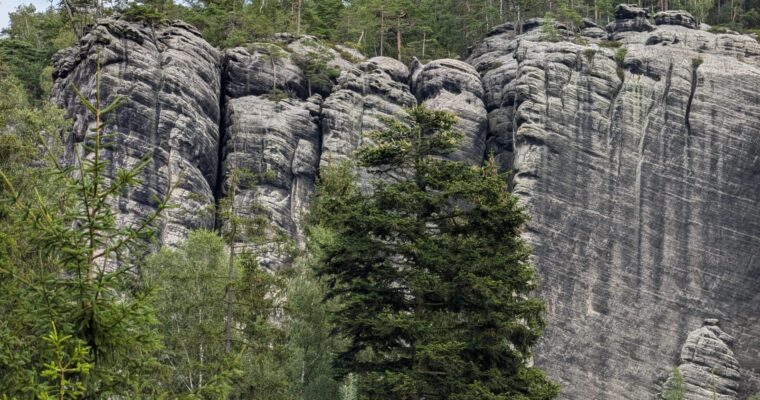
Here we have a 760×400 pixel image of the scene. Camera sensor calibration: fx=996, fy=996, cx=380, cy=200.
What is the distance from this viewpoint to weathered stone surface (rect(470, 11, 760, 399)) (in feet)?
180

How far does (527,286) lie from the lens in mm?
23922

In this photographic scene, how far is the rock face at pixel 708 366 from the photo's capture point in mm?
53500

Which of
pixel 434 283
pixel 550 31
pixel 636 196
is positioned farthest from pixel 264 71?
pixel 434 283

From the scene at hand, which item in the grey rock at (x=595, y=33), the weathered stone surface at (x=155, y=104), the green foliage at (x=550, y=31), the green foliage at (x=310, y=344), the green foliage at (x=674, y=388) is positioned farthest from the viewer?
the grey rock at (x=595, y=33)

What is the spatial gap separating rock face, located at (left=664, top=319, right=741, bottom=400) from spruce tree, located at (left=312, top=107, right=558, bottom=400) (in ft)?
109

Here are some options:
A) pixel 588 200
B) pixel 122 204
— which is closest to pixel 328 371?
pixel 122 204

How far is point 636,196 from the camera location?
58.2 metres

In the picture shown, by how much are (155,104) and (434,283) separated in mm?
38735

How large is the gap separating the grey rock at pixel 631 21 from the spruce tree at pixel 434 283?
160 ft

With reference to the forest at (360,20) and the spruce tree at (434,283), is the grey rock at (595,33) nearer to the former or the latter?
the forest at (360,20)

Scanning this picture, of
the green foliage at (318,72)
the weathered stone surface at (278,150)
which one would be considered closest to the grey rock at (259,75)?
the green foliage at (318,72)

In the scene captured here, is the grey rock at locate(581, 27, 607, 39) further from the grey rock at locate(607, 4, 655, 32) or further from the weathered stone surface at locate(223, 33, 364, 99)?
the weathered stone surface at locate(223, 33, 364, 99)

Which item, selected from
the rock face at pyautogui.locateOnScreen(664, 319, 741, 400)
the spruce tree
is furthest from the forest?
the spruce tree

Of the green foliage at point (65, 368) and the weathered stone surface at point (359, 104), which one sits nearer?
the green foliage at point (65, 368)
